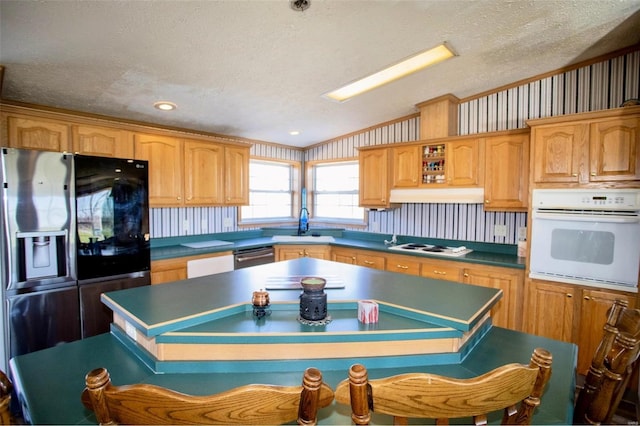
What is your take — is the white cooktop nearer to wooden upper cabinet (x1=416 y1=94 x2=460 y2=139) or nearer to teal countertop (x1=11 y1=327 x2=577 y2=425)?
wooden upper cabinet (x1=416 y1=94 x2=460 y2=139)

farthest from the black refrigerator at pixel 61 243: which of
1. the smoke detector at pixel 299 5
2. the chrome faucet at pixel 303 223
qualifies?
the chrome faucet at pixel 303 223

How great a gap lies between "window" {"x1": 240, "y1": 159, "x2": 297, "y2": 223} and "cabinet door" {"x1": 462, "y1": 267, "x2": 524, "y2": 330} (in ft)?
10.6

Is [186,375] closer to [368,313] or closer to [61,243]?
[368,313]

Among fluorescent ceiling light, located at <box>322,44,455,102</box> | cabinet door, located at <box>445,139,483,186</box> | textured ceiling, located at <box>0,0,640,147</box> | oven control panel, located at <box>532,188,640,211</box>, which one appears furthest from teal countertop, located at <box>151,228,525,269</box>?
fluorescent ceiling light, located at <box>322,44,455,102</box>

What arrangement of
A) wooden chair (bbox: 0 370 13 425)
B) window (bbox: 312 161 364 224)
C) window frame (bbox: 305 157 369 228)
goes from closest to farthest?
wooden chair (bbox: 0 370 13 425)
window frame (bbox: 305 157 369 228)
window (bbox: 312 161 364 224)

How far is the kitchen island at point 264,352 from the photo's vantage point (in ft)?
4.00

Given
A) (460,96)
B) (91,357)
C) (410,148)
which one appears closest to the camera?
(91,357)

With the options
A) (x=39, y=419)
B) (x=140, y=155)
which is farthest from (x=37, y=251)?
(x=39, y=419)

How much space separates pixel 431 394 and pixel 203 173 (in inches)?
147

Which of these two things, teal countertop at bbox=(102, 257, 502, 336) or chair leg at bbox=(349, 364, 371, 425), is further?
teal countertop at bbox=(102, 257, 502, 336)

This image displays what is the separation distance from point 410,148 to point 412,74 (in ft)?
3.62

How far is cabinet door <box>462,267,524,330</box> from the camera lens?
300 centimetres

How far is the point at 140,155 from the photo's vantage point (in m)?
3.36

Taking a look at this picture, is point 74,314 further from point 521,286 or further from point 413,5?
point 521,286
